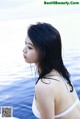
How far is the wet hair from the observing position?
3.96 feet

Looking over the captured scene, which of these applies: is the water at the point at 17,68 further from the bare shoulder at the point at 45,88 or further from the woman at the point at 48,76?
the bare shoulder at the point at 45,88

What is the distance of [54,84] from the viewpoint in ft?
3.89

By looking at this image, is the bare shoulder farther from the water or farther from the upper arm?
the water

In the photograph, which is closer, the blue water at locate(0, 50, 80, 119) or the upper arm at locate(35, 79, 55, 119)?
the upper arm at locate(35, 79, 55, 119)

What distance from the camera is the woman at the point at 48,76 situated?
3.82 feet

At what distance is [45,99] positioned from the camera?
1.16 metres

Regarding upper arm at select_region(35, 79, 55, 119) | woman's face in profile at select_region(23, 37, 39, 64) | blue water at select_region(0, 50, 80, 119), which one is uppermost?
woman's face in profile at select_region(23, 37, 39, 64)

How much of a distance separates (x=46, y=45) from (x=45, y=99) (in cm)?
22

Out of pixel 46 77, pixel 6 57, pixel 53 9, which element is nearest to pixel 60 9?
pixel 53 9

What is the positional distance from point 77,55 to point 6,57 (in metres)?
0.51

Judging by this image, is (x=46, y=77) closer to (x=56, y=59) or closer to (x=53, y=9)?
(x=56, y=59)

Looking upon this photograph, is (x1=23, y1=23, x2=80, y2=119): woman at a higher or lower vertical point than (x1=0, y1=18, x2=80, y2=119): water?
higher

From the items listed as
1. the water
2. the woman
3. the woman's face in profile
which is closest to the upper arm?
the woman

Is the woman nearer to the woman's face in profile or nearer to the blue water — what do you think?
the woman's face in profile
